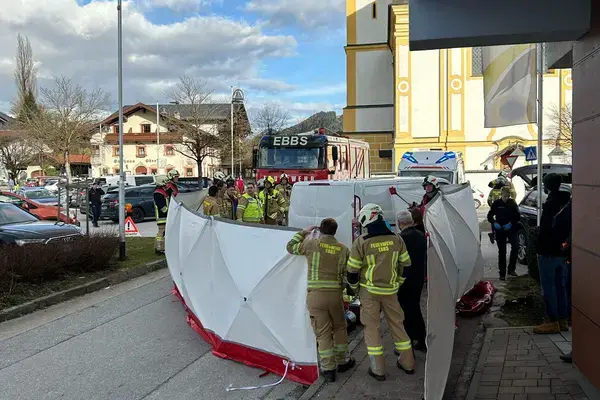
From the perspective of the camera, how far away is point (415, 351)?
6297mm

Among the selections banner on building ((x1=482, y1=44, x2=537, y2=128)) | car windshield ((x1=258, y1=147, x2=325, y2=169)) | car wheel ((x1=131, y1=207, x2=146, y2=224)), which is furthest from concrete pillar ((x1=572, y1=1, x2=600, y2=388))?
car wheel ((x1=131, y1=207, x2=146, y2=224))

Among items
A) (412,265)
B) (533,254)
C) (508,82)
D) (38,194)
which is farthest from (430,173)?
(38,194)

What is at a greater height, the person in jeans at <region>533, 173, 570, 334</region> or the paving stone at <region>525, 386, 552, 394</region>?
the person in jeans at <region>533, 173, 570, 334</region>

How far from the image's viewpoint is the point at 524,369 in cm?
546

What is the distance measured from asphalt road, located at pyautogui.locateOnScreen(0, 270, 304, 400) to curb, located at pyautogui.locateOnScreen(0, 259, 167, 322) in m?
0.18

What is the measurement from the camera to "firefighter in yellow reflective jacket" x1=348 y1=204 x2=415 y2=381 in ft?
17.3

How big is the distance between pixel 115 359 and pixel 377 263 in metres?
3.23

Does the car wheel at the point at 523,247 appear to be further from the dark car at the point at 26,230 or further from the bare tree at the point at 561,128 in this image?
the bare tree at the point at 561,128

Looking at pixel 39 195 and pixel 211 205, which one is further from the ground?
pixel 211 205

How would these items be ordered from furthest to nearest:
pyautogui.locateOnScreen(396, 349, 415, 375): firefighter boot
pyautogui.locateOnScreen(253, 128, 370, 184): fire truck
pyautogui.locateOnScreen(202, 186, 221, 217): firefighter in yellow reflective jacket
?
pyautogui.locateOnScreen(253, 128, 370, 184): fire truck
pyautogui.locateOnScreen(202, 186, 221, 217): firefighter in yellow reflective jacket
pyautogui.locateOnScreen(396, 349, 415, 375): firefighter boot

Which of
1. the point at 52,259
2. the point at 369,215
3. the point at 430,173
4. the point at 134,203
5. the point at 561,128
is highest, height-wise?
the point at 561,128

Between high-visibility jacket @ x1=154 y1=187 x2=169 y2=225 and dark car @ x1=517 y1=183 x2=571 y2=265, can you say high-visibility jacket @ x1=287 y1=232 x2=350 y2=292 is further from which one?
high-visibility jacket @ x1=154 y1=187 x2=169 y2=225

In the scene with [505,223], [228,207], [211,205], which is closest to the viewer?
[505,223]

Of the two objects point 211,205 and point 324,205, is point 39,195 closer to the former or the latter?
point 211,205
